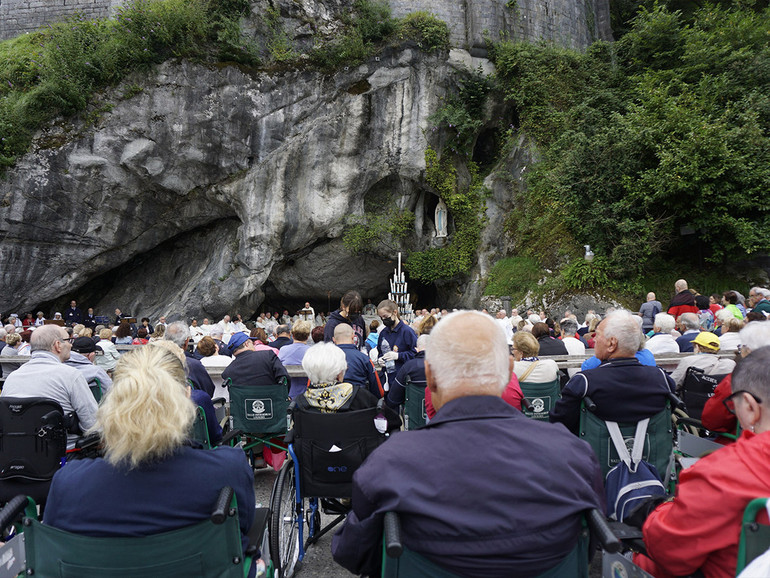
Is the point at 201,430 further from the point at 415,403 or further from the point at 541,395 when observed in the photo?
the point at 541,395

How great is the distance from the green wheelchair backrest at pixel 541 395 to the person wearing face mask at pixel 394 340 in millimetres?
1394

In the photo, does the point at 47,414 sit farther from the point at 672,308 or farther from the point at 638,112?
the point at 638,112

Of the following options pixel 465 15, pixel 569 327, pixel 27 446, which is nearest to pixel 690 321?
pixel 569 327

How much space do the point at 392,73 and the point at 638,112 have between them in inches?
306

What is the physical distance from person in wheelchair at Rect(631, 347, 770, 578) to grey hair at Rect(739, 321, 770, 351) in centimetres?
144

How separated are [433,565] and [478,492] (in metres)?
0.25

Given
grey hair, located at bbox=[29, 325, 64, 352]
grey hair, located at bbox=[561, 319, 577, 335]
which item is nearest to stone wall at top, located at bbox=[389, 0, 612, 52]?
grey hair, located at bbox=[561, 319, 577, 335]

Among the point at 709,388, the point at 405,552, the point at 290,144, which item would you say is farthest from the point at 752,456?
the point at 290,144

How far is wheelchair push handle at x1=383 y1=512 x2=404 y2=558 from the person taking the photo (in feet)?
3.96

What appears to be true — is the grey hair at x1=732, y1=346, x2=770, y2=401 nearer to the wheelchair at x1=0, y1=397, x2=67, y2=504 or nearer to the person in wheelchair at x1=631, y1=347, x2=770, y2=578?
the person in wheelchair at x1=631, y1=347, x2=770, y2=578

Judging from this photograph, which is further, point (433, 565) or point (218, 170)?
point (218, 170)

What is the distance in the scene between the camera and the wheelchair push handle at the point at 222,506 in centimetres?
157

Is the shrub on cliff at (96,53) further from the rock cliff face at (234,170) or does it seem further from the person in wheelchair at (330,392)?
the person in wheelchair at (330,392)

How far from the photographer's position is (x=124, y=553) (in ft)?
4.97
